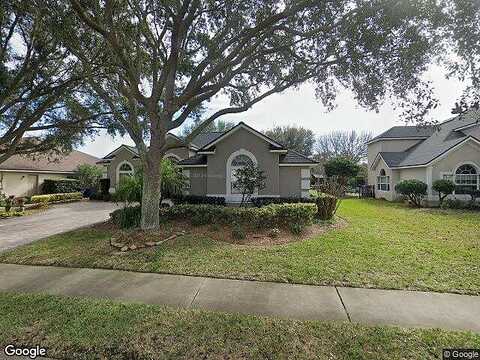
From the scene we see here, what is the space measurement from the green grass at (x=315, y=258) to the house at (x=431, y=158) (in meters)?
9.50

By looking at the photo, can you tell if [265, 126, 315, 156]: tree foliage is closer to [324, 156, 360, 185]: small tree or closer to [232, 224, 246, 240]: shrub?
[324, 156, 360, 185]: small tree

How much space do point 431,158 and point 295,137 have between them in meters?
30.5

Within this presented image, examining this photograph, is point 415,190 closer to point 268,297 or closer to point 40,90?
point 268,297

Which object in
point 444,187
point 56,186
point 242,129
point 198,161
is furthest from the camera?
point 56,186

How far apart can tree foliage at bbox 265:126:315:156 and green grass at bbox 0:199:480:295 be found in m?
40.2

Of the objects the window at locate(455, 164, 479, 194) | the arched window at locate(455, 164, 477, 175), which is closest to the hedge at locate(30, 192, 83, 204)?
the window at locate(455, 164, 479, 194)

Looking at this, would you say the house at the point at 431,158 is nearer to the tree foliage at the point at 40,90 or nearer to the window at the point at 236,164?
the window at the point at 236,164

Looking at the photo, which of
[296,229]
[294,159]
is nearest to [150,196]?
[296,229]

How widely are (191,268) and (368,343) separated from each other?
3944 mm

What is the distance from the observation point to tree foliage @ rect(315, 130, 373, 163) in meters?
53.3

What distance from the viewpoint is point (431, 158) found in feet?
65.2

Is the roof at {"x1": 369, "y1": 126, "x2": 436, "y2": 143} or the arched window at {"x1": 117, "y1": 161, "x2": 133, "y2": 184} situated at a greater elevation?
the roof at {"x1": 369, "y1": 126, "x2": 436, "y2": 143}

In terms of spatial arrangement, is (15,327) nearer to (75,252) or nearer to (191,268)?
(191,268)

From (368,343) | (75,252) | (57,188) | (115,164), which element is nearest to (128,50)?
(75,252)
